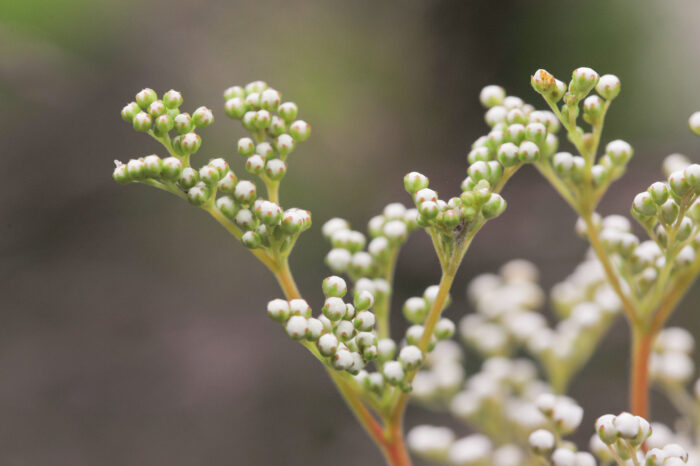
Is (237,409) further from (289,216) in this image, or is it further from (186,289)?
(289,216)

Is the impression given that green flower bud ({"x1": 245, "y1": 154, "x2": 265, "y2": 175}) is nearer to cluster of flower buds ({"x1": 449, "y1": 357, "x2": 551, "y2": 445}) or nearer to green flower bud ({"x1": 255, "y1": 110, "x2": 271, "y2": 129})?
green flower bud ({"x1": 255, "y1": 110, "x2": 271, "y2": 129})

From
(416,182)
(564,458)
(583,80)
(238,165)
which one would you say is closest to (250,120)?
(416,182)

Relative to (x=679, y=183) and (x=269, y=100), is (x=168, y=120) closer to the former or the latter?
(x=269, y=100)

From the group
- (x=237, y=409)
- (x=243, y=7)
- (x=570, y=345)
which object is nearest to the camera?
(x=570, y=345)

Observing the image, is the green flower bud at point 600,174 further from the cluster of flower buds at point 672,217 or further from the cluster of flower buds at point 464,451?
the cluster of flower buds at point 464,451

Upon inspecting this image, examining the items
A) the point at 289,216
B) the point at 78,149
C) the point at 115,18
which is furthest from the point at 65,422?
the point at 289,216
